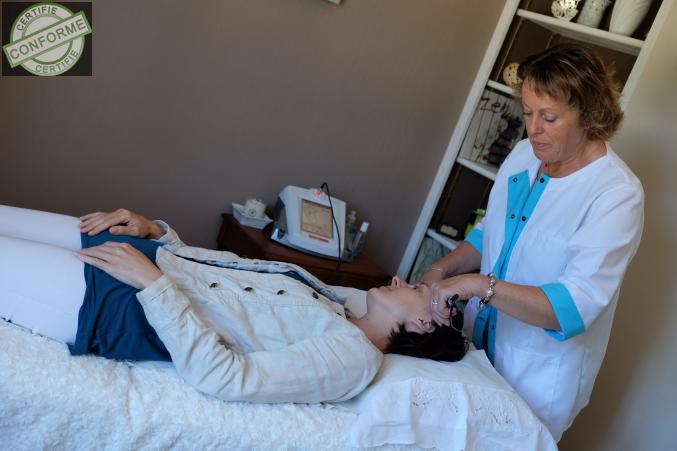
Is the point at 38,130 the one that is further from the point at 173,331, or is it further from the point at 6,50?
the point at 173,331

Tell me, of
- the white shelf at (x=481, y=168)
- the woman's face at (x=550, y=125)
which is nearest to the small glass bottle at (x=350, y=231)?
the white shelf at (x=481, y=168)

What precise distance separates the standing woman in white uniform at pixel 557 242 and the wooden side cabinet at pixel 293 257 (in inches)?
24.9

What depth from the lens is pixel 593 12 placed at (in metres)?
2.69

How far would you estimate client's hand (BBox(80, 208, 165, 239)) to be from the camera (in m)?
1.80

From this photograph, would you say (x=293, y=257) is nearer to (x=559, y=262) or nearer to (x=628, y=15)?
(x=559, y=262)

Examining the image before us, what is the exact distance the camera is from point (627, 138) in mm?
2492

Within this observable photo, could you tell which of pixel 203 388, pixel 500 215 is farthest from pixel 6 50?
pixel 500 215

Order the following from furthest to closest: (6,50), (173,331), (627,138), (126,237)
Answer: (627,138) < (6,50) < (126,237) < (173,331)

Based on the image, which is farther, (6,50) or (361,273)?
(361,273)

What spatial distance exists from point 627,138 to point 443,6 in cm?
98

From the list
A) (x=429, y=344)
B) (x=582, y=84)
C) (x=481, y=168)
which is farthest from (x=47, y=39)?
(x=481, y=168)

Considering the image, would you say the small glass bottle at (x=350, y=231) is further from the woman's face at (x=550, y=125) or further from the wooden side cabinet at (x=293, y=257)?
the woman's face at (x=550, y=125)

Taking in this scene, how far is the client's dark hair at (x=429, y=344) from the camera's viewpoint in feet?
5.96

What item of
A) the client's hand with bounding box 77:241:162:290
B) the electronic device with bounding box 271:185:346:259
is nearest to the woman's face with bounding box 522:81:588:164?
the client's hand with bounding box 77:241:162:290
